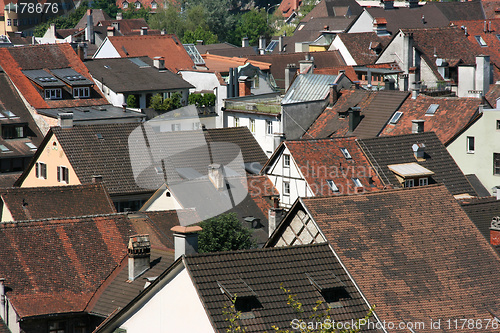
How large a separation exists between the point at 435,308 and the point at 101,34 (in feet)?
308

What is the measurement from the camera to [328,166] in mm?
44594

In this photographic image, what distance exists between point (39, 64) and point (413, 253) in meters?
48.4

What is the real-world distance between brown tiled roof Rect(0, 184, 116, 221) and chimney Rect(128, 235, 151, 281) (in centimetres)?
1006

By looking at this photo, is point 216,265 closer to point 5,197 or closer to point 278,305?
point 278,305

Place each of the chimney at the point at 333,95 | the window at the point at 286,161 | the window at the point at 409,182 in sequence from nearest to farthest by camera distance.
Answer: the window at the point at 409,182 < the window at the point at 286,161 < the chimney at the point at 333,95

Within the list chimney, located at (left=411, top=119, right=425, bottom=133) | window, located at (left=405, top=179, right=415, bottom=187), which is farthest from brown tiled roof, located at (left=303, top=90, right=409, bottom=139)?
window, located at (left=405, top=179, right=415, bottom=187)

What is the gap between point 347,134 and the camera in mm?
53219

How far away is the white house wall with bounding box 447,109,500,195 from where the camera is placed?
160 ft

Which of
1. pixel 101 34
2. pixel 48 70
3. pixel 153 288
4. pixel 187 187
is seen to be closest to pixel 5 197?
pixel 187 187

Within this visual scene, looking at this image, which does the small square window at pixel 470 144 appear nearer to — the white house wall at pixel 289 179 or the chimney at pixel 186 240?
the white house wall at pixel 289 179

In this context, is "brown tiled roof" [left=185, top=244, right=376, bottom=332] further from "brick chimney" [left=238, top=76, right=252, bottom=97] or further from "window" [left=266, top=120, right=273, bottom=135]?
"brick chimney" [left=238, top=76, right=252, bottom=97]

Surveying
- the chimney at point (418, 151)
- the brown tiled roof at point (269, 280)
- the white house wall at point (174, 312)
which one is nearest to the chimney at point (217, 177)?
the chimney at point (418, 151)

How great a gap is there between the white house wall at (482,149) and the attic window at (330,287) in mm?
24415

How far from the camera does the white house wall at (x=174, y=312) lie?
23.6m
